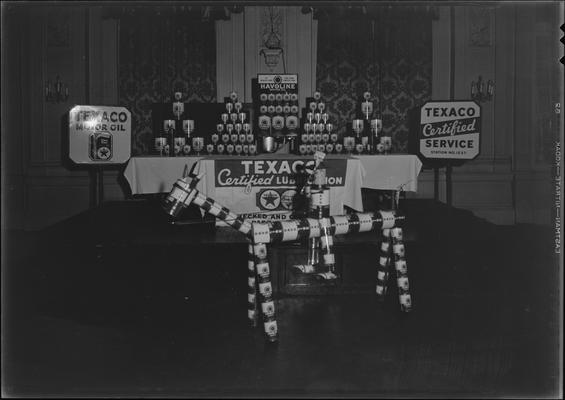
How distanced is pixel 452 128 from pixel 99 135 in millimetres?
4333

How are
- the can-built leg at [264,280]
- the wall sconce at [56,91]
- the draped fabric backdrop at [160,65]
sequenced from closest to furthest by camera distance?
the can-built leg at [264,280] < the wall sconce at [56,91] < the draped fabric backdrop at [160,65]

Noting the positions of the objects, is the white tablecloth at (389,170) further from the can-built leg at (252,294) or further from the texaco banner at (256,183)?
the can-built leg at (252,294)

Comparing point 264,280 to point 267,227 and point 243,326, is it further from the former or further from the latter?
point 243,326

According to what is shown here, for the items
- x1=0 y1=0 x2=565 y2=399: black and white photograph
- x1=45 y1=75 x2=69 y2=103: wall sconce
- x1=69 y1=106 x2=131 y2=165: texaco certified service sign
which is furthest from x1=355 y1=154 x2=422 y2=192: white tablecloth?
x1=45 y1=75 x2=69 y2=103: wall sconce

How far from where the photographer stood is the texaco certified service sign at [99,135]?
803 cm

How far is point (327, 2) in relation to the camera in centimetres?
366

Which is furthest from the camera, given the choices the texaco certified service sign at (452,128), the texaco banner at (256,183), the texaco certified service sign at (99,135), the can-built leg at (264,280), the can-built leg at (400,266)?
the texaco certified service sign at (452,128)

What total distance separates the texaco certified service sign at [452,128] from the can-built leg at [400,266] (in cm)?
413

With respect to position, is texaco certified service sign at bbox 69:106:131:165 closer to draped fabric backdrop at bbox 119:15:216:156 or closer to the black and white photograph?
the black and white photograph

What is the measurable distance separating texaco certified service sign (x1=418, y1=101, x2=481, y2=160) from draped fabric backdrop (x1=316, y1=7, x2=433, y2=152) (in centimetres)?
130

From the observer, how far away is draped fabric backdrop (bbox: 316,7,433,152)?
9.50 meters

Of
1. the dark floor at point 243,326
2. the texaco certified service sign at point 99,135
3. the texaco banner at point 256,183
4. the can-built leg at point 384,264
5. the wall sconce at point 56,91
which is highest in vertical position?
the wall sconce at point 56,91

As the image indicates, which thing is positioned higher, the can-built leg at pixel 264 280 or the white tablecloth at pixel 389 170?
the white tablecloth at pixel 389 170

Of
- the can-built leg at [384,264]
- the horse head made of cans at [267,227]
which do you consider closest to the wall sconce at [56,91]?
the horse head made of cans at [267,227]
